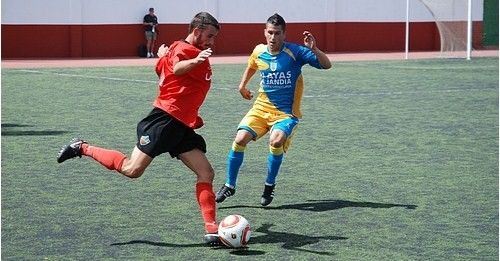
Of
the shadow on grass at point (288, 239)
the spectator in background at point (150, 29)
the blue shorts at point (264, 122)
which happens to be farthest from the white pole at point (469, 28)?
the shadow on grass at point (288, 239)

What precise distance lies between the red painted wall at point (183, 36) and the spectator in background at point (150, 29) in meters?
0.60

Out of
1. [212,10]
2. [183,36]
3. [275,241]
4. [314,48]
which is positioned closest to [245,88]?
[314,48]

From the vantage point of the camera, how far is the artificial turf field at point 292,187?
8195mm

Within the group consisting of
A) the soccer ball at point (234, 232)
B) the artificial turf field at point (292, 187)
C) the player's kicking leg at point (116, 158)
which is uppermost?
the player's kicking leg at point (116, 158)

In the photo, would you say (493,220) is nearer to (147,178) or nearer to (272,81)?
(272,81)

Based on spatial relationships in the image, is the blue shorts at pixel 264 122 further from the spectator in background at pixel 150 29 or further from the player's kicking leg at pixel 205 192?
the spectator in background at pixel 150 29

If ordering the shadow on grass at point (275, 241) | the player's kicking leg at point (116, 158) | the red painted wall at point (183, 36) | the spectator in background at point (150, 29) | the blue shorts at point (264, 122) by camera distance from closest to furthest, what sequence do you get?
the shadow on grass at point (275, 241), the player's kicking leg at point (116, 158), the blue shorts at point (264, 122), the red painted wall at point (183, 36), the spectator in background at point (150, 29)

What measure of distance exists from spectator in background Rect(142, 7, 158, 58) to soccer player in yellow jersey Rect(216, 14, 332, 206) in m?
28.3

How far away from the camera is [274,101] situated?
10.3m

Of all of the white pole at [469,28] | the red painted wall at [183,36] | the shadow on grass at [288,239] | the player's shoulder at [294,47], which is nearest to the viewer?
the shadow on grass at [288,239]

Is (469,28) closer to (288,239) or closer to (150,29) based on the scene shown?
(150,29)

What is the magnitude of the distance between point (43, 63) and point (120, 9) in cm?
517

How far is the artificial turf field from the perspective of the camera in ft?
26.9

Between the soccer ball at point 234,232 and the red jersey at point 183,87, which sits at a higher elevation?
the red jersey at point 183,87
